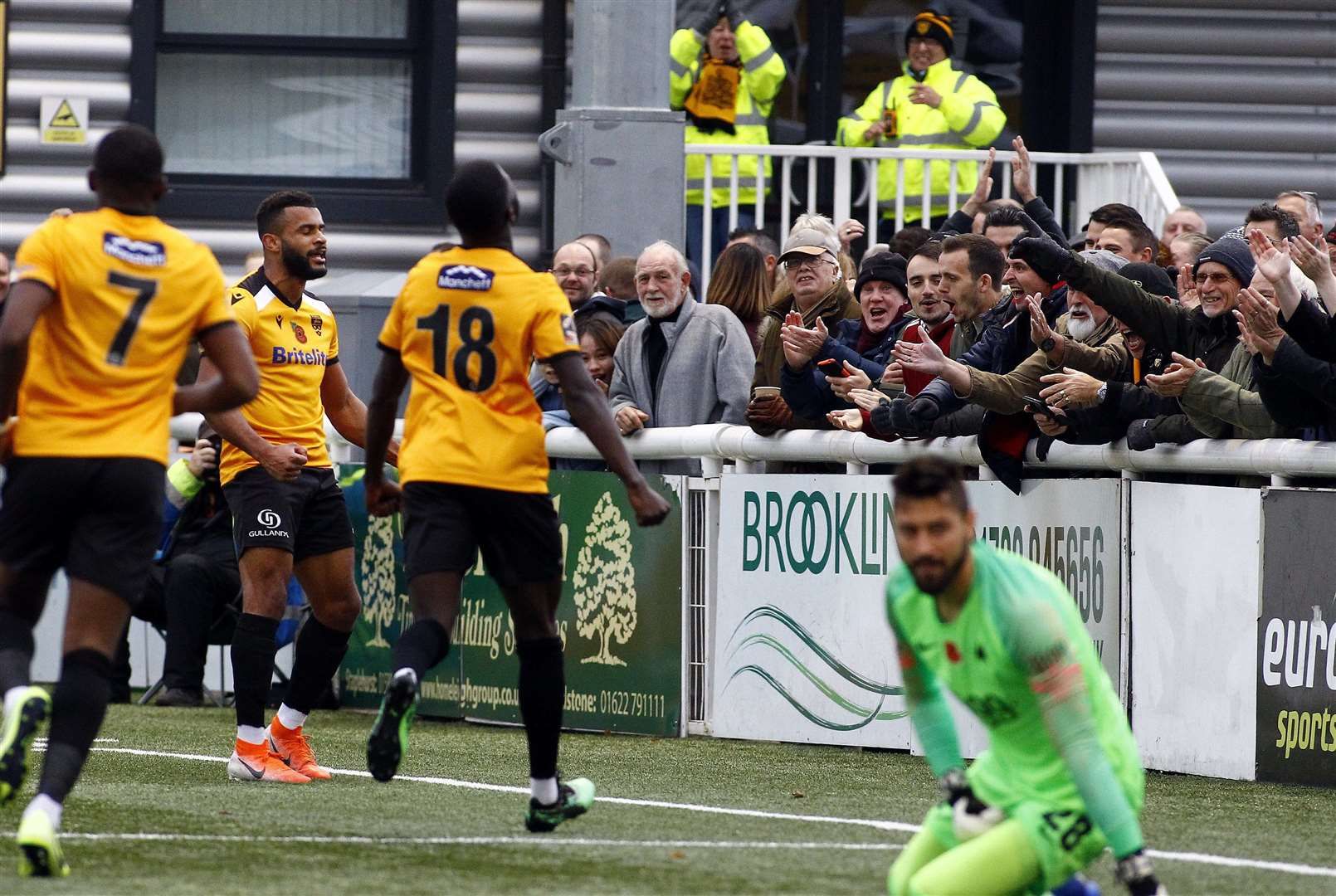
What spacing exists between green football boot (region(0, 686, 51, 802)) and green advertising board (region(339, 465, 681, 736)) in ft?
15.5

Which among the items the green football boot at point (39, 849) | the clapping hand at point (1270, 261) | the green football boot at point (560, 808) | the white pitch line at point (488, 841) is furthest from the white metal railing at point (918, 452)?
the green football boot at point (39, 849)

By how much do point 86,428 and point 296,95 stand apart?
9437mm

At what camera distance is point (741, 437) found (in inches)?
459

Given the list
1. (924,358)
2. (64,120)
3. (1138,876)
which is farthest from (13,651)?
(64,120)

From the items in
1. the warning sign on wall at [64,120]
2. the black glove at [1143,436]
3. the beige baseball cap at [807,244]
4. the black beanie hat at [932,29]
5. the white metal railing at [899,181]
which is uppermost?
the black beanie hat at [932,29]

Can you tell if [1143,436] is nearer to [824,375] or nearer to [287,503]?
[824,375]

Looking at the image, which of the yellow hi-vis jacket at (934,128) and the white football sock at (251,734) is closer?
the white football sock at (251,734)

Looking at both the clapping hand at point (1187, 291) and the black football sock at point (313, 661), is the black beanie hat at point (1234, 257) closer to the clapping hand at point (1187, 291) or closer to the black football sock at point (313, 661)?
the clapping hand at point (1187, 291)

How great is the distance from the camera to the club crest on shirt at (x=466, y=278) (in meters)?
7.96

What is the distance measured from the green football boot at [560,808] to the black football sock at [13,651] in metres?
1.64

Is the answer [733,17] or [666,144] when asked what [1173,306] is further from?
[733,17]

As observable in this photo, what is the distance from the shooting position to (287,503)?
32.5 ft

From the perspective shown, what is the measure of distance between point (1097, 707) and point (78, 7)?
436 inches

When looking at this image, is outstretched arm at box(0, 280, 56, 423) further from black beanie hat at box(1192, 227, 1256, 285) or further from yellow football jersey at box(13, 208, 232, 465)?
black beanie hat at box(1192, 227, 1256, 285)
